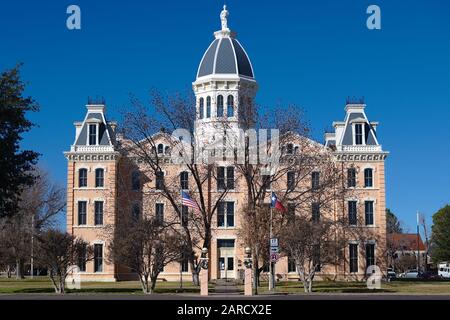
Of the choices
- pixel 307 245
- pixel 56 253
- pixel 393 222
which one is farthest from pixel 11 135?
pixel 393 222

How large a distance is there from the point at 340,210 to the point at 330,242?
16213 millimetres

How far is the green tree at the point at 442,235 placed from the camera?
322 ft

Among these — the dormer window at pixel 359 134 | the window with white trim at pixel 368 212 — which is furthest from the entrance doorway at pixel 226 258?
the dormer window at pixel 359 134

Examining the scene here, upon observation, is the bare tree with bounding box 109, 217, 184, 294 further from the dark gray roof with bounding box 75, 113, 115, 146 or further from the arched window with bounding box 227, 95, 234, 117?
the arched window with bounding box 227, 95, 234, 117

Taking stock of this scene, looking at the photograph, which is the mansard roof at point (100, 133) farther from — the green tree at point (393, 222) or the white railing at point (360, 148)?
the green tree at point (393, 222)

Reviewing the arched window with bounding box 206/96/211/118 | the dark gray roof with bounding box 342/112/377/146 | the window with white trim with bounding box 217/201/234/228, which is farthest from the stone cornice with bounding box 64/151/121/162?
the dark gray roof with bounding box 342/112/377/146

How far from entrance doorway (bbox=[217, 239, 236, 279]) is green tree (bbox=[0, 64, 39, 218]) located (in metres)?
25.0

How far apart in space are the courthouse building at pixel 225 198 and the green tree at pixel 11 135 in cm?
1893

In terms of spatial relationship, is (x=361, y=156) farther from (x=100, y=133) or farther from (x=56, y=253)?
(x=56, y=253)

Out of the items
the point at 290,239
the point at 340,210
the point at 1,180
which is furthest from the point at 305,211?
the point at 1,180

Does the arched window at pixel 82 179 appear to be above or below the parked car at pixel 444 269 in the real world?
above

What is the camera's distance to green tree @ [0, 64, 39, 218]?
4522cm
